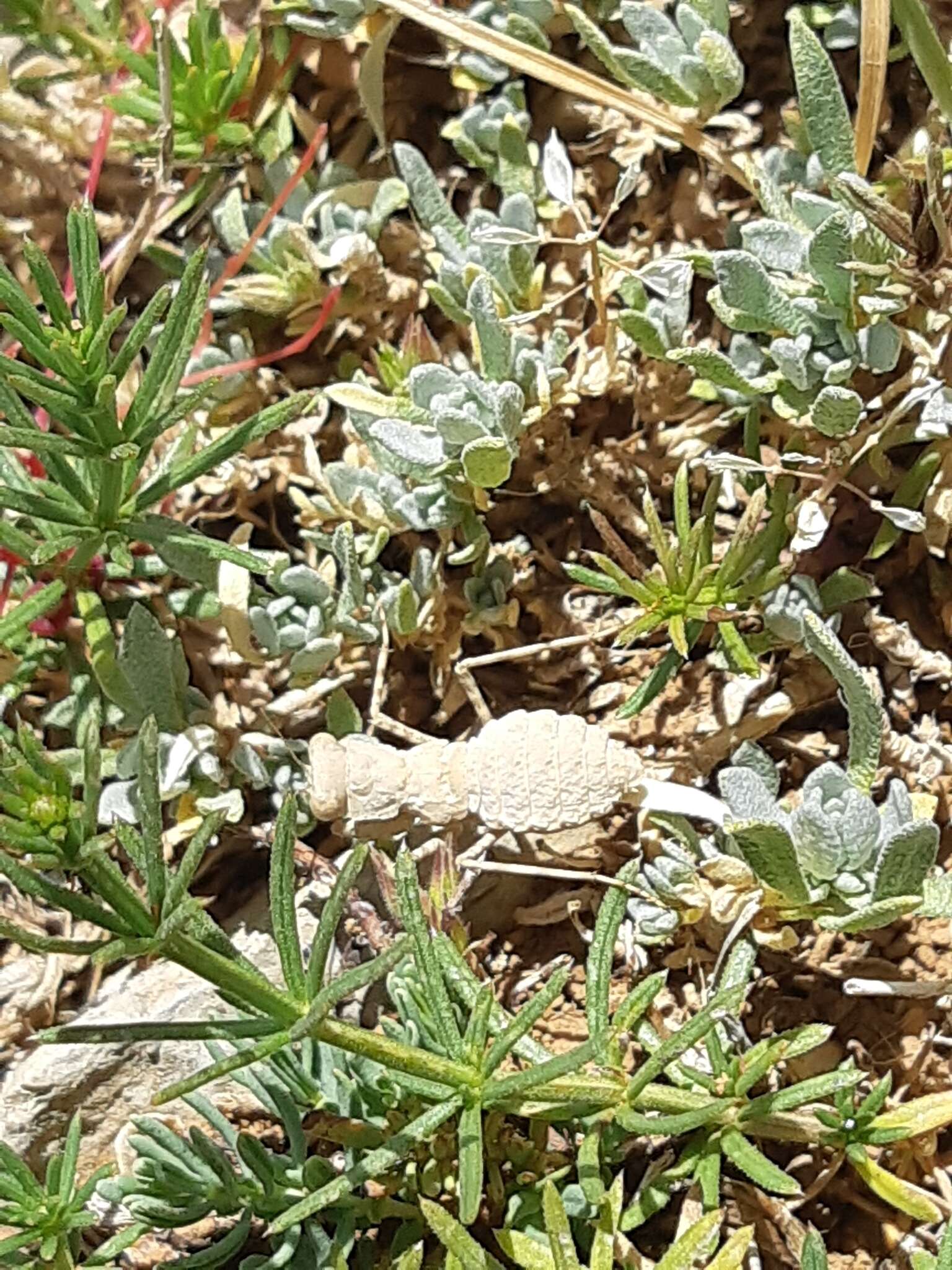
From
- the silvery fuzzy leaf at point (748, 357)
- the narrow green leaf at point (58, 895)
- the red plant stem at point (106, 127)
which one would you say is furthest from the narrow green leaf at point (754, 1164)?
the red plant stem at point (106, 127)

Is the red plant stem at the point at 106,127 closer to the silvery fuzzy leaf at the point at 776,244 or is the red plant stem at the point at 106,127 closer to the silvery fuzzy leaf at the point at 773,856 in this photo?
the silvery fuzzy leaf at the point at 776,244

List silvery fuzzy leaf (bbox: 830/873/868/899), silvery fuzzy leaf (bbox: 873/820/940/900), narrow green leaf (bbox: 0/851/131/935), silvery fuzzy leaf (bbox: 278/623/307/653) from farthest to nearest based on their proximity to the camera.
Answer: silvery fuzzy leaf (bbox: 278/623/307/653)
silvery fuzzy leaf (bbox: 830/873/868/899)
silvery fuzzy leaf (bbox: 873/820/940/900)
narrow green leaf (bbox: 0/851/131/935)

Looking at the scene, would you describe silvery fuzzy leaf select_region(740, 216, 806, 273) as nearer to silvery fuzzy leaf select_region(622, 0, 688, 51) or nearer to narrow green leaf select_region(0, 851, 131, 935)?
silvery fuzzy leaf select_region(622, 0, 688, 51)

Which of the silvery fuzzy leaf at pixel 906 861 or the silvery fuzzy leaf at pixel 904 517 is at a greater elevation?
the silvery fuzzy leaf at pixel 904 517

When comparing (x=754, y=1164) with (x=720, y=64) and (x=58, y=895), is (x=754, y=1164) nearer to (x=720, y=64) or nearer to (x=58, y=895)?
(x=58, y=895)

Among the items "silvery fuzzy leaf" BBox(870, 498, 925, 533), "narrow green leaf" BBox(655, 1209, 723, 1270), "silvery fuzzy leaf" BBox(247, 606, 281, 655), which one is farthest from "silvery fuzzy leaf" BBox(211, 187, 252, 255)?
"narrow green leaf" BBox(655, 1209, 723, 1270)

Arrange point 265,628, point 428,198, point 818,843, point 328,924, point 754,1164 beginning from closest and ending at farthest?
point 328,924, point 754,1164, point 818,843, point 265,628, point 428,198

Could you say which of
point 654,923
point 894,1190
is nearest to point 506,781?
point 654,923
